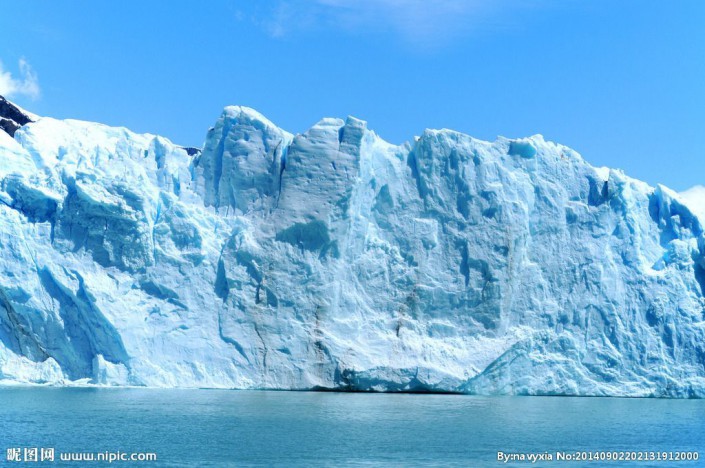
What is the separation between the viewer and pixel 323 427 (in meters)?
14.1

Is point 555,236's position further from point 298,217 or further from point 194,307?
point 194,307

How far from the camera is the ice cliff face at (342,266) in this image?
21.2 metres

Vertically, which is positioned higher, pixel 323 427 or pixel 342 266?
pixel 342 266

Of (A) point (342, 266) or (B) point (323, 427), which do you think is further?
(A) point (342, 266)

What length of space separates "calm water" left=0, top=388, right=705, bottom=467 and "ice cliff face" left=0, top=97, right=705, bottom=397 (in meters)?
1.65

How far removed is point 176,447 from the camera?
11844mm

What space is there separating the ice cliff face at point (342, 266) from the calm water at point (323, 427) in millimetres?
1645

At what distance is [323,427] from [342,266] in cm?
922

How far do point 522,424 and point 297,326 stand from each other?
27.8 feet

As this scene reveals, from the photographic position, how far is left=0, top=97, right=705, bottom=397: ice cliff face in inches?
836

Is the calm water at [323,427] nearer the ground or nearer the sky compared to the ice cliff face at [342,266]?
nearer the ground

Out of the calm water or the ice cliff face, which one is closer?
the calm water

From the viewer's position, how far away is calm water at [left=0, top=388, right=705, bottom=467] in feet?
37.8

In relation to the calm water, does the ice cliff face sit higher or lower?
higher
